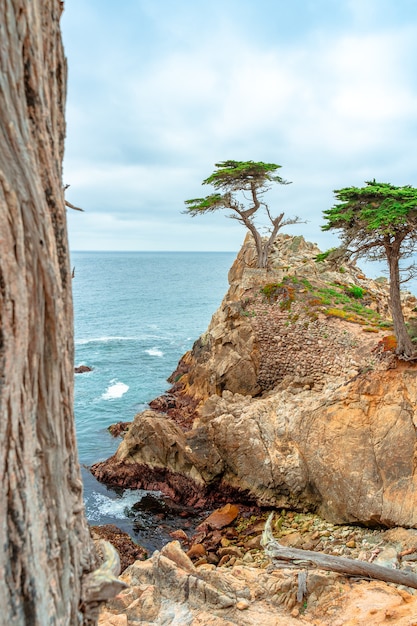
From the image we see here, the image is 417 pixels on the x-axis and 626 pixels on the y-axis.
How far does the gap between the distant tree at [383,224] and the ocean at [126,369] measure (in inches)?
375

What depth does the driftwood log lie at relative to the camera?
26.8 ft

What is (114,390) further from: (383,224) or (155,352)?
(383,224)

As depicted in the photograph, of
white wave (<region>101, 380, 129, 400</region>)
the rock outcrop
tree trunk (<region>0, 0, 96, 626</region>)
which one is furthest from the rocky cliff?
tree trunk (<region>0, 0, 96, 626</region>)

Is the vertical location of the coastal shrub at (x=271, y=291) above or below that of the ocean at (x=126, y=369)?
above

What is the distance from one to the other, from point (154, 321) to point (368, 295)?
1422 inches

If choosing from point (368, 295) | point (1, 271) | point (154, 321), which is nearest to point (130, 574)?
point (1, 271)

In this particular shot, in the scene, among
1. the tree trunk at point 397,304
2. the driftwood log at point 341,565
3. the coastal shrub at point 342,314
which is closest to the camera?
the driftwood log at point 341,565

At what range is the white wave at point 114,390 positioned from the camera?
28625 mm

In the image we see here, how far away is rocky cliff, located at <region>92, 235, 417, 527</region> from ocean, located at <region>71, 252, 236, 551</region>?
1208mm

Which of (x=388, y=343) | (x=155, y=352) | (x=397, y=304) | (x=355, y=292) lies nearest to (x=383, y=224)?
(x=397, y=304)

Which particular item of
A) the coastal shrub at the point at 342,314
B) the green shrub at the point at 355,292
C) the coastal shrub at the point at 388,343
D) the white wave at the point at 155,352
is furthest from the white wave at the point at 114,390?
the coastal shrub at the point at 388,343

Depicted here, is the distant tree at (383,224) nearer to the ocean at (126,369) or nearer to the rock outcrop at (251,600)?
the rock outcrop at (251,600)

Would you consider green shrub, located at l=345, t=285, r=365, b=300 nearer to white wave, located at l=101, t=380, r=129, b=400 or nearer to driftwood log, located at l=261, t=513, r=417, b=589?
white wave, located at l=101, t=380, r=129, b=400

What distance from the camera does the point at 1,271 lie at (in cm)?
295
